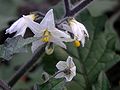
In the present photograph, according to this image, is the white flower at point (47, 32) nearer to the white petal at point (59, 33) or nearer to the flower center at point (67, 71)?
the white petal at point (59, 33)

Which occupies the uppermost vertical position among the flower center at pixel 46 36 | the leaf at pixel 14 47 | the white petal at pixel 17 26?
the white petal at pixel 17 26

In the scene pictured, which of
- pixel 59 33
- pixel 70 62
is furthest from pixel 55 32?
pixel 70 62

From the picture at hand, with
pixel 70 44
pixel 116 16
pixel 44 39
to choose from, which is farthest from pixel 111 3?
pixel 44 39

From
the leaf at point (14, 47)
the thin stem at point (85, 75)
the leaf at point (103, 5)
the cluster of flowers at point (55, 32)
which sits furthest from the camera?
the leaf at point (103, 5)

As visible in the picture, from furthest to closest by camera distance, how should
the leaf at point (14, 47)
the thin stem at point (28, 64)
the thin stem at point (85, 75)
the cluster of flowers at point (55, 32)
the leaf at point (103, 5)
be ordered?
1. the leaf at point (103, 5)
2. the thin stem at point (85, 75)
3. the thin stem at point (28, 64)
4. the cluster of flowers at point (55, 32)
5. the leaf at point (14, 47)

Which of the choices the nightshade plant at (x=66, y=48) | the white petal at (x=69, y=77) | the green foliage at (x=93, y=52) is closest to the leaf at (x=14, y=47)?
the nightshade plant at (x=66, y=48)

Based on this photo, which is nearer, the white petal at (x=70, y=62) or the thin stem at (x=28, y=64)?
the white petal at (x=70, y=62)

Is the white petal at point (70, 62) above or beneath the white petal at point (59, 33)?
beneath

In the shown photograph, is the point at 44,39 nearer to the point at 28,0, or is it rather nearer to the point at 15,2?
the point at 15,2
